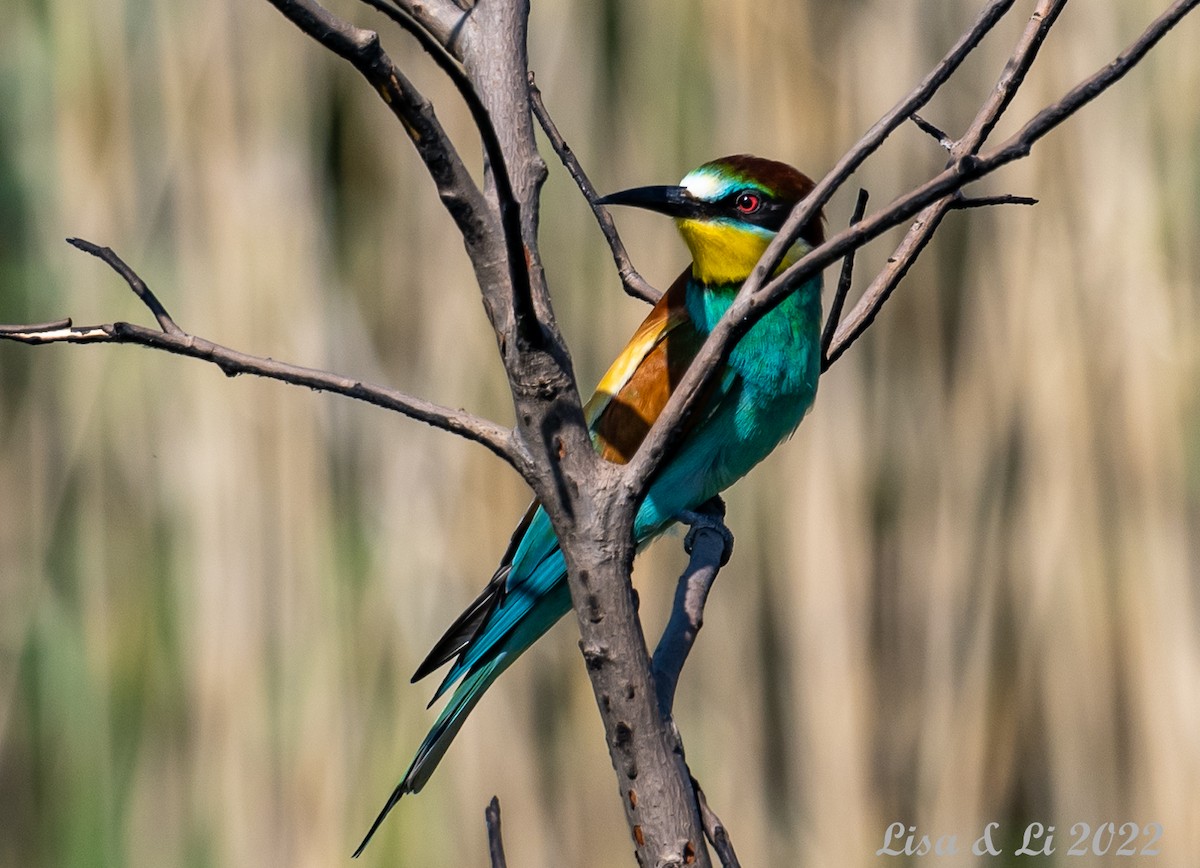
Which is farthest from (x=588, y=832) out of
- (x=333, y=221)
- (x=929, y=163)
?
(x=929, y=163)

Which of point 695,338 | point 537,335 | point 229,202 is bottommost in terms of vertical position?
point 537,335

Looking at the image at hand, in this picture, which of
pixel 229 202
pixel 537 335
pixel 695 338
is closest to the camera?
pixel 537 335

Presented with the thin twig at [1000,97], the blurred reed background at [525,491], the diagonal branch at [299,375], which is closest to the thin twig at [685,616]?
the diagonal branch at [299,375]


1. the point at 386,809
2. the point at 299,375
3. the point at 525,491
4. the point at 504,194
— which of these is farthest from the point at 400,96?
the point at 525,491

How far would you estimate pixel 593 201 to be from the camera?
116 centimetres

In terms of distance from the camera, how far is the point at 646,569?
6.23 feet

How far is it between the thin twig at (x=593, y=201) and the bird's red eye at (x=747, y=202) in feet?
0.64

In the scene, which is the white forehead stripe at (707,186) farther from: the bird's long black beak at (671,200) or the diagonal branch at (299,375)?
the diagonal branch at (299,375)

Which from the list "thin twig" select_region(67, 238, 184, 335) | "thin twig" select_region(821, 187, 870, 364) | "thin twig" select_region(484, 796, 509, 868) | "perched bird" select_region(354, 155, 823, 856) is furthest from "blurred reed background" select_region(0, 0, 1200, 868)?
"thin twig" select_region(484, 796, 509, 868)

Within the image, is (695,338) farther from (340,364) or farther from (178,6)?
(178,6)

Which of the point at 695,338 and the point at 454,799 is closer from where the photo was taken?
the point at 695,338

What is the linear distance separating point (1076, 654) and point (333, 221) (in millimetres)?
1278

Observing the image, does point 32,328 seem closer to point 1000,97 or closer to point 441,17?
point 441,17

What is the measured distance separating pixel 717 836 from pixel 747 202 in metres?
0.92
